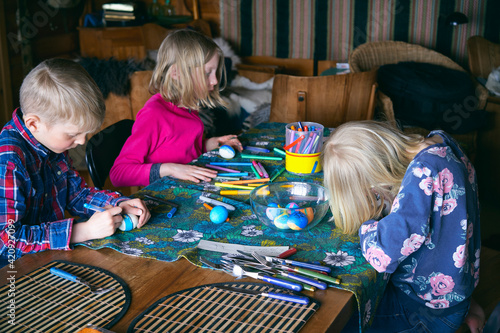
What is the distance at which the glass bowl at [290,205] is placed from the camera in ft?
3.98

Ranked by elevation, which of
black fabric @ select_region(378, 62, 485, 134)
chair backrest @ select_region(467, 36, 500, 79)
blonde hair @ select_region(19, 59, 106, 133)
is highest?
blonde hair @ select_region(19, 59, 106, 133)

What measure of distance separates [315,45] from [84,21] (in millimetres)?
2133

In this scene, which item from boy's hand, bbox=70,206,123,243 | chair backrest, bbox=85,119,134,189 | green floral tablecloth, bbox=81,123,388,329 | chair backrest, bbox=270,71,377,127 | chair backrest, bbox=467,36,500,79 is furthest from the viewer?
chair backrest, bbox=467,36,500,79

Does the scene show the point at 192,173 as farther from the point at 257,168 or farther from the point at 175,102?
the point at 175,102

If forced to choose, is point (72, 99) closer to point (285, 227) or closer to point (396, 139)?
point (285, 227)

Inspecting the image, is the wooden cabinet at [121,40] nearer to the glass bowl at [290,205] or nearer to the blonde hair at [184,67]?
the blonde hair at [184,67]

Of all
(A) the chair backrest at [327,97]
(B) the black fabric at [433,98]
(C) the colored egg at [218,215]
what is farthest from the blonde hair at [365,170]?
(B) the black fabric at [433,98]

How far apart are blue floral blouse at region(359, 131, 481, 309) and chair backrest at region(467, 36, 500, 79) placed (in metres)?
2.52

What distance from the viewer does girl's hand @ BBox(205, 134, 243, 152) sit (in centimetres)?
192

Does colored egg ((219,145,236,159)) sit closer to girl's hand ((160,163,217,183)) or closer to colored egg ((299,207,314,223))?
girl's hand ((160,163,217,183))

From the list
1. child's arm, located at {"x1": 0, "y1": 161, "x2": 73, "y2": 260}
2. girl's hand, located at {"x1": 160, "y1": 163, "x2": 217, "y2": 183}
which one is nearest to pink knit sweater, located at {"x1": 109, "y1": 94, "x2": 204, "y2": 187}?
girl's hand, located at {"x1": 160, "y1": 163, "x2": 217, "y2": 183}

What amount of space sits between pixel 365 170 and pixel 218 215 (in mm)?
400

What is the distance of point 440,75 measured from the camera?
329cm

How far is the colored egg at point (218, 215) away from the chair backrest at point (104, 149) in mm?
660
